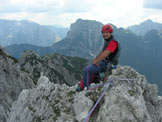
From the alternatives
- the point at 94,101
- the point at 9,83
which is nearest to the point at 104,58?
the point at 94,101

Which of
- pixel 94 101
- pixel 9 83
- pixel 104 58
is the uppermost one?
pixel 104 58

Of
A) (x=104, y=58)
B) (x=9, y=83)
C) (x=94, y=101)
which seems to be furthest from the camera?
(x=9, y=83)

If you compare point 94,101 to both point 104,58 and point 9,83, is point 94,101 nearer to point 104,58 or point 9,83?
point 104,58

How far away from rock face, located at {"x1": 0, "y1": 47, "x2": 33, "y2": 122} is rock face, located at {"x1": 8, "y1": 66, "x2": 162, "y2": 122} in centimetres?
3385

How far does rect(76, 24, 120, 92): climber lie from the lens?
412 inches

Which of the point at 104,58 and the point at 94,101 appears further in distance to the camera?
the point at 94,101

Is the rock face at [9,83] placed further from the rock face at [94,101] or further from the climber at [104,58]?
the climber at [104,58]

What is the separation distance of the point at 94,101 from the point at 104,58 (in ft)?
10.8

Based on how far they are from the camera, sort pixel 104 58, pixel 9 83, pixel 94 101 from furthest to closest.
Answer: pixel 9 83 → pixel 94 101 → pixel 104 58

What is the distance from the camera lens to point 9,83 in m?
54.1

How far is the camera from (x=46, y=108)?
13570mm

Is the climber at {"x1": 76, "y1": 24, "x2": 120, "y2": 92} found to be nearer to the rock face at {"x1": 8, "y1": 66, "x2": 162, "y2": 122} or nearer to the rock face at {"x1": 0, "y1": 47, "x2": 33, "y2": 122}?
the rock face at {"x1": 8, "y1": 66, "x2": 162, "y2": 122}

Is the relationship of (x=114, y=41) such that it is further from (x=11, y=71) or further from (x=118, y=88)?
(x=11, y=71)

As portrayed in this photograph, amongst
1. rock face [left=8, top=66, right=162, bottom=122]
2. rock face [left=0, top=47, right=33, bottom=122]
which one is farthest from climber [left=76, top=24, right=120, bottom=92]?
rock face [left=0, top=47, right=33, bottom=122]
